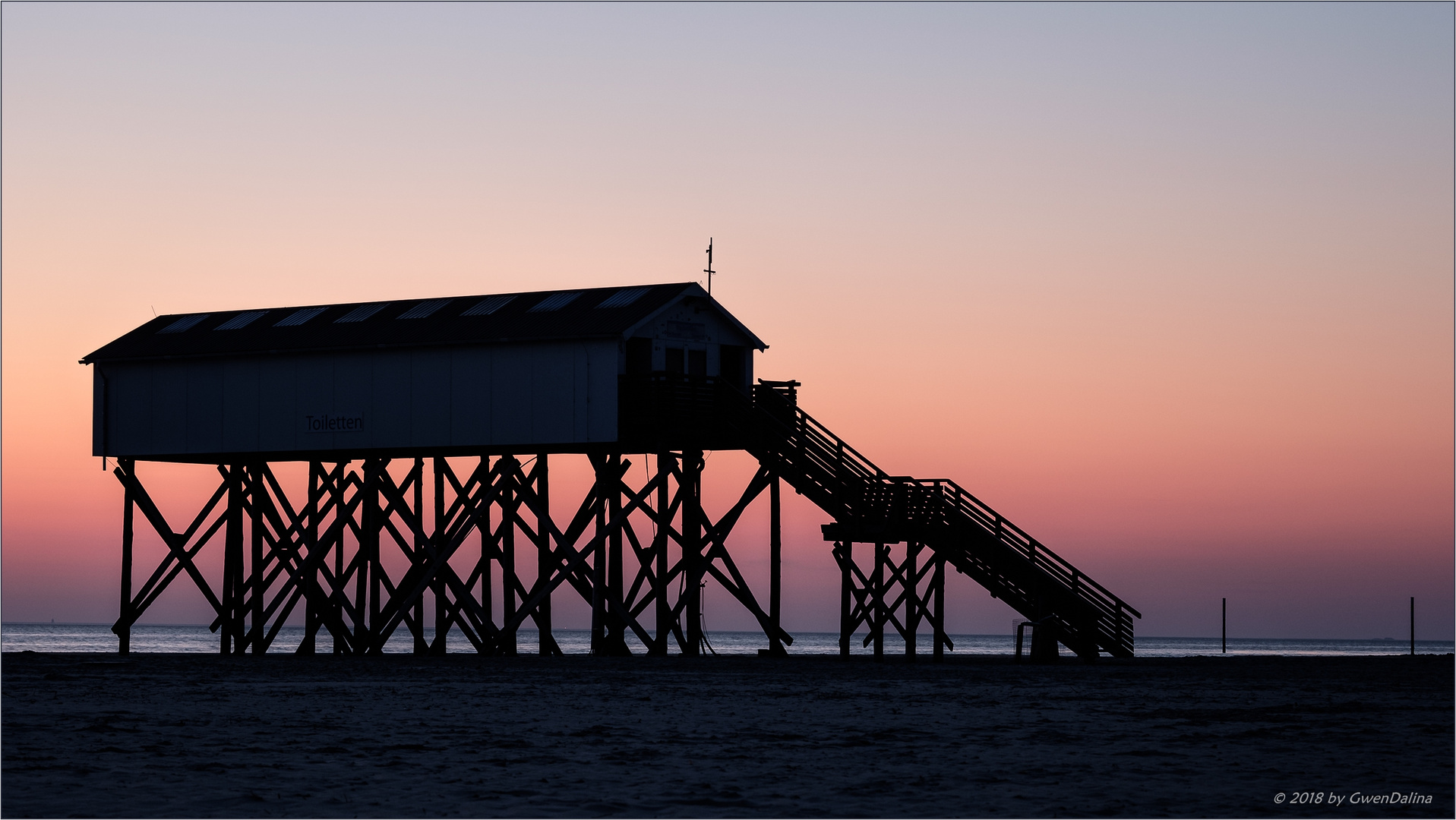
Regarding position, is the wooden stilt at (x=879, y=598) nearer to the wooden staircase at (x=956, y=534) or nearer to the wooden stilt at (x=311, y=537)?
the wooden staircase at (x=956, y=534)

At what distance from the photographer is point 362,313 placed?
46.3 metres

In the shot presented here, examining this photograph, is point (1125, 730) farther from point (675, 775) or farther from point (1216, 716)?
point (675, 775)

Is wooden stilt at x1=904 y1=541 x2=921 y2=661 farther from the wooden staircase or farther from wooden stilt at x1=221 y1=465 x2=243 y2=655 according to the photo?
wooden stilt at x1=221 y1=465 x2=243 y2=655

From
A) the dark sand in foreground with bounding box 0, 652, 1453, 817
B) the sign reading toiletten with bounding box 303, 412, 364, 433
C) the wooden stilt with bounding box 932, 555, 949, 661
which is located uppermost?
the sign reading toiletten with bounding box 303, 412, 364, 433

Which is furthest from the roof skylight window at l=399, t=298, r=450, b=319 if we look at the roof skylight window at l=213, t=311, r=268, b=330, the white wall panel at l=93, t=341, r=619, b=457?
the roof skylight window at l=213, t=311, r=268, b=330

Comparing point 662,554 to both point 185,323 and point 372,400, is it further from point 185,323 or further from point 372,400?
point 185,323

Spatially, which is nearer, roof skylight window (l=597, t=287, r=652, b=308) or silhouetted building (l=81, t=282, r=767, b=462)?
silhouetted building (l=81, t=282, r=767, b=462)

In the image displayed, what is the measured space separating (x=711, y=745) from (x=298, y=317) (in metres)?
28.0

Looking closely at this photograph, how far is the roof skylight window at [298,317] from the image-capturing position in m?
46.6

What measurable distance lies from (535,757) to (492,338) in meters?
22.6

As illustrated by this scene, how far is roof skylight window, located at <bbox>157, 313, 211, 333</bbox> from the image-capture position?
48.2 meters

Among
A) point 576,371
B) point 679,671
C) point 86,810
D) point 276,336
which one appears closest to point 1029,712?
point 679,671

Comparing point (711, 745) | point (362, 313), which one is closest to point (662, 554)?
point (362, 313)

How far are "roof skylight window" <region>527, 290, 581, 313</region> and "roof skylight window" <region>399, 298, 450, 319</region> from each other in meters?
2.65
